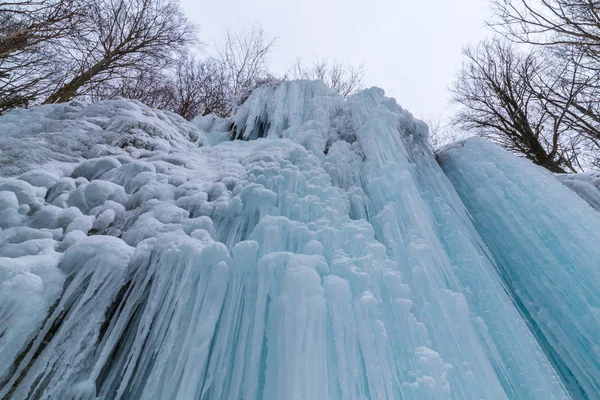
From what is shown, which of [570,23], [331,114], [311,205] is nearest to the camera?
[311,205]

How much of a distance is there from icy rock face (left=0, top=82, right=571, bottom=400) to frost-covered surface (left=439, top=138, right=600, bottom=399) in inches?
11.4

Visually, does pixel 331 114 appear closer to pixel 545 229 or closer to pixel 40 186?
pixel 545 229

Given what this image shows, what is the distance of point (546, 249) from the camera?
2305 mm

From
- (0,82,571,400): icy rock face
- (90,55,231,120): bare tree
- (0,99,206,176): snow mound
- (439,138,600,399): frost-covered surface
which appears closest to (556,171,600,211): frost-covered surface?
(439,138,600,399): frost-covered surface

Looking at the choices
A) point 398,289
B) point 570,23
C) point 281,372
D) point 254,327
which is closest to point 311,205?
point 398,289

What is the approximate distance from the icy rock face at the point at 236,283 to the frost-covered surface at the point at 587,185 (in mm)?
1519

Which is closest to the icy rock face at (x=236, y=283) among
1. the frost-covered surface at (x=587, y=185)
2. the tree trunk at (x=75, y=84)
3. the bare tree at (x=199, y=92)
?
the frost-covered surface at (x=587, y=185)

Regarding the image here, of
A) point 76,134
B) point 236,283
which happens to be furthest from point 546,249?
point 76,134

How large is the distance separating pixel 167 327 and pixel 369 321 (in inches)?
37.5

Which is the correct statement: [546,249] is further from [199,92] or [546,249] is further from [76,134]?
[199,92]

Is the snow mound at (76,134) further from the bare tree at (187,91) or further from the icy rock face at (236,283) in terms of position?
the bare tree at (187,91)

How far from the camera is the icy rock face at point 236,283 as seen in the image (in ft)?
4.52

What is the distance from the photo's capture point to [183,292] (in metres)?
1.62

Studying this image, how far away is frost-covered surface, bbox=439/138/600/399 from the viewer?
1935mm
